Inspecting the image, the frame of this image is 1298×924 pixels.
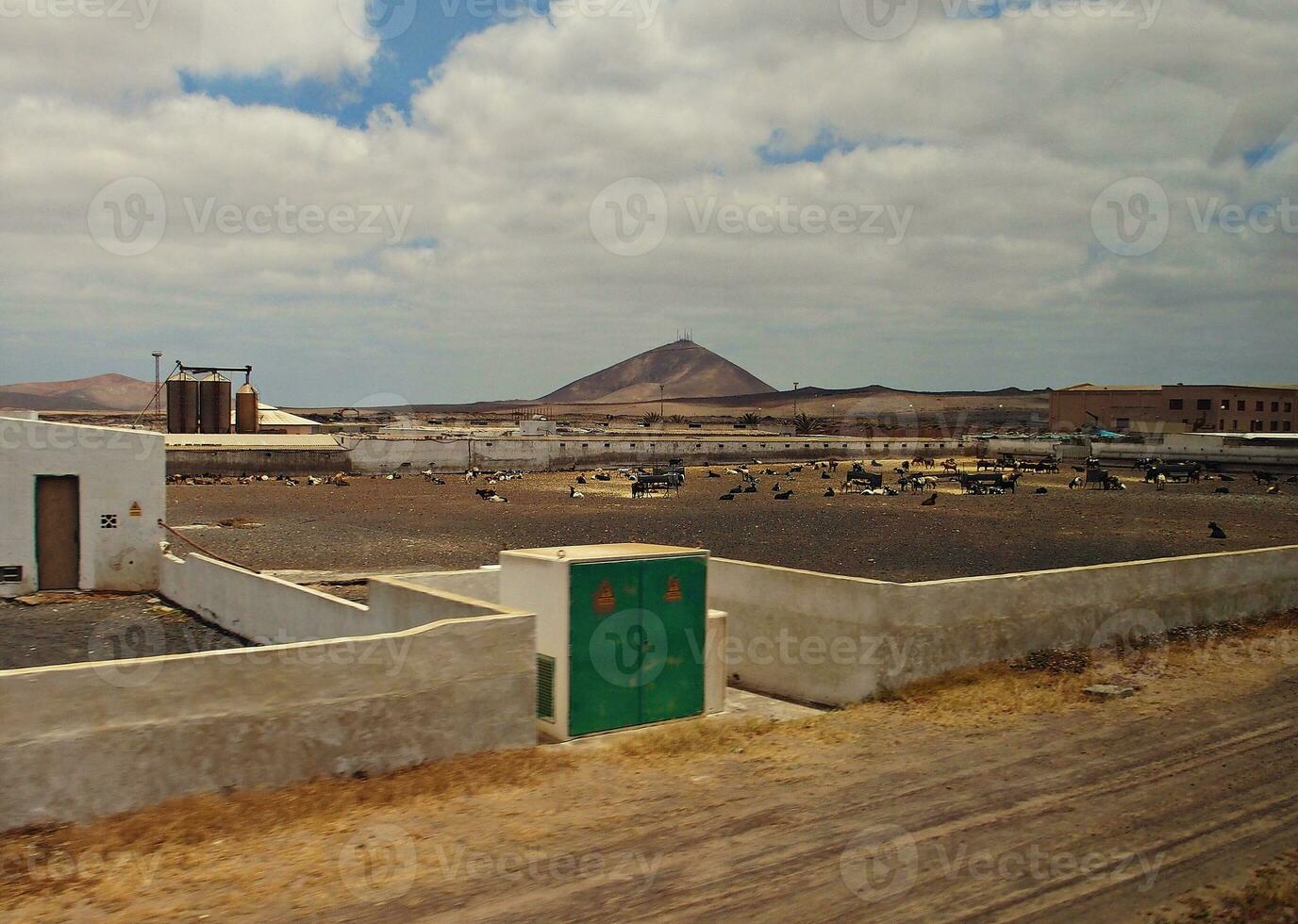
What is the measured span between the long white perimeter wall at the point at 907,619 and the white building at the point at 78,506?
38.1 ft

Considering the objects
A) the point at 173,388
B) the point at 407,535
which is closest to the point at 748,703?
the point at 407,535

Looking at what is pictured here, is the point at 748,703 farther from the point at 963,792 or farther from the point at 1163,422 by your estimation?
the point at 1163,422

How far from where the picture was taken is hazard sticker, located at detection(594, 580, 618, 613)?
35.0 feet

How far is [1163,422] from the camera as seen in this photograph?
396 feet

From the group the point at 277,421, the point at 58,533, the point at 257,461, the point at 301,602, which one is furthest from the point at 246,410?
the point at 301,602

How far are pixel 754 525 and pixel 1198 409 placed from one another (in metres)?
101

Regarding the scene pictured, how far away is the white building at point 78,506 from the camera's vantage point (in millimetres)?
18234

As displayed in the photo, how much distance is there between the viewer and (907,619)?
12.5m

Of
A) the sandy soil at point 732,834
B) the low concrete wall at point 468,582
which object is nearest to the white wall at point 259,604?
the low concrete wall at point 468,582

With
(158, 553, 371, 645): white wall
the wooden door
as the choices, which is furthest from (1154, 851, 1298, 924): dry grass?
the wooden door

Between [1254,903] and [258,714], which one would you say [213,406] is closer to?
[258,714]

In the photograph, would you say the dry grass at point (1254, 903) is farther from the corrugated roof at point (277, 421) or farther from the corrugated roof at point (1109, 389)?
the corrugated roof at point (1109, 389)

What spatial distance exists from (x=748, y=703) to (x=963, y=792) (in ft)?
13.8

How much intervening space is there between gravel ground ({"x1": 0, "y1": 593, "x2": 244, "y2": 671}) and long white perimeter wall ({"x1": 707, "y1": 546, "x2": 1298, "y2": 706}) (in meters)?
7.57
